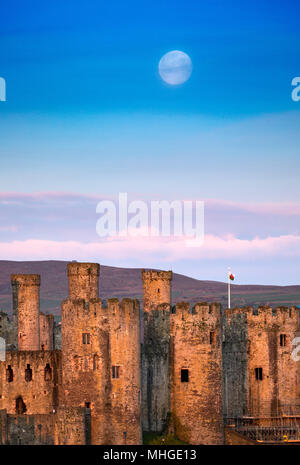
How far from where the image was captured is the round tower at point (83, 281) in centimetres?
7025

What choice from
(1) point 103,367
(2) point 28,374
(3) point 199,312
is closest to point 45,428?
(1) point 103,367

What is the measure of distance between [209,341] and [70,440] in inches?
444

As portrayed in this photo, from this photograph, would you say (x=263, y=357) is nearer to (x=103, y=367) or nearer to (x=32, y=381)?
(x=103, y=367)

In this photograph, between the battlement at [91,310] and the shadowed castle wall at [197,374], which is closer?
the battlement at [91,310]

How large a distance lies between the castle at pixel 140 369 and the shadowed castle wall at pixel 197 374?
0.06m

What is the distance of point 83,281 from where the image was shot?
70375mm

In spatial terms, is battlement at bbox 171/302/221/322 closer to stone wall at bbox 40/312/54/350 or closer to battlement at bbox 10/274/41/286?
battlement at bbox 10/274/41/286

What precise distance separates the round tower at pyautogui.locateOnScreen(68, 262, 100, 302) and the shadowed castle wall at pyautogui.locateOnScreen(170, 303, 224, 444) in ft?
19.1

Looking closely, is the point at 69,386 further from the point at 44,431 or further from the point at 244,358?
the point at 244,358

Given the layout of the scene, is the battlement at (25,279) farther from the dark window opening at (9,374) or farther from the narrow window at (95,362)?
the narrow window at (95,362)

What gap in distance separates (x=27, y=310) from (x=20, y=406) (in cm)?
891

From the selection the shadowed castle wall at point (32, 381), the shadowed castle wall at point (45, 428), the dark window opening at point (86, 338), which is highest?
the dark window opening at point (86, 338)

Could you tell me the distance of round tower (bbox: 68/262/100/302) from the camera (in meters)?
70.2

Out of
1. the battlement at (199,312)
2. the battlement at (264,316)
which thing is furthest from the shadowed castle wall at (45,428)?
the battlement at (264,316)
